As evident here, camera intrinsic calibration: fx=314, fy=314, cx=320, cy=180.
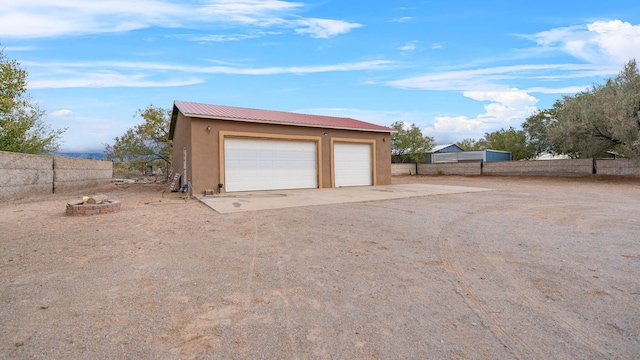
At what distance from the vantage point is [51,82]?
13.8m

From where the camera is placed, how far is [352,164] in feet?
50.5

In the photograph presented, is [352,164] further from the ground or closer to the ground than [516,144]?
closer to the ground

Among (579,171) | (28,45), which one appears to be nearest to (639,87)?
(579,171)

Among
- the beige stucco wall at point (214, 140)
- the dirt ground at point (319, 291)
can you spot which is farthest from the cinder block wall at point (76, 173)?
the dirt ground at point (319, 291)

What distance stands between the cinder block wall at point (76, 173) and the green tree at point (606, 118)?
26.5 metres

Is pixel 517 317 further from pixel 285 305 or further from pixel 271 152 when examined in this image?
pixel 271 152

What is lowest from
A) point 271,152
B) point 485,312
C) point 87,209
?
point 485,312

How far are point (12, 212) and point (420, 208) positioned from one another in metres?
9.96

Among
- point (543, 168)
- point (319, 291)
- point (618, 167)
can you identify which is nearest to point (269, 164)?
point (319, 291)

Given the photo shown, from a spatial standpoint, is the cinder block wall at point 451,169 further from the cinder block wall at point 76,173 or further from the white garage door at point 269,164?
Result: the cinder block wall at point 76,173

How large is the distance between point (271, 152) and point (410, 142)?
22215mm

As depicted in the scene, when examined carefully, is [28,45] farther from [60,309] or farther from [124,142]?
[60,309]

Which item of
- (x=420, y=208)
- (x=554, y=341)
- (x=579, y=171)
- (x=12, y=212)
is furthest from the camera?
(x=579, y=171)

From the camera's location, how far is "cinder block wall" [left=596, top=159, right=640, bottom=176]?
17859 mm
